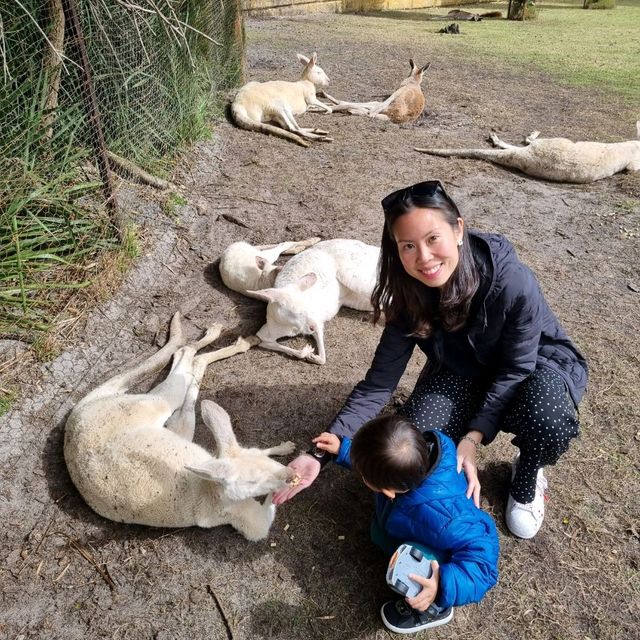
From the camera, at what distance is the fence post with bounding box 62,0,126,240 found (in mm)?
3479

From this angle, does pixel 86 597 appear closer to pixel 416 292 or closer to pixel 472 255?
pixel 416 292

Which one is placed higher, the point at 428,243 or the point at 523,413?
the point at 428,243

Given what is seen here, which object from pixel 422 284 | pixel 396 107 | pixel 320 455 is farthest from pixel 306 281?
pixel 396 107

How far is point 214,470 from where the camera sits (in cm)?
225

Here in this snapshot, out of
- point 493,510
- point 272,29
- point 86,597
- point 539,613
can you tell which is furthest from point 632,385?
point 272,29

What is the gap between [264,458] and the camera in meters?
2.39

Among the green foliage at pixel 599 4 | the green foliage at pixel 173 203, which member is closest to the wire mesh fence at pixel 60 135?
the green foliage at pixel 173 203

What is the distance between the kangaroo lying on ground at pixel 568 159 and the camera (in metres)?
5.82

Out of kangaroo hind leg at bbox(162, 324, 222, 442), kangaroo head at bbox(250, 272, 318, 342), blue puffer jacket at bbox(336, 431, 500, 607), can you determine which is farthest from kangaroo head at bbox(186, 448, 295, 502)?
kangaroo head at bbox(250, 272, 318, 342)

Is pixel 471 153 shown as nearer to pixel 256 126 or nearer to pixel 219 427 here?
pixel 256 126

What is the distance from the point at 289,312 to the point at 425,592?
77.6 inches

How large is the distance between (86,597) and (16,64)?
3.29 m

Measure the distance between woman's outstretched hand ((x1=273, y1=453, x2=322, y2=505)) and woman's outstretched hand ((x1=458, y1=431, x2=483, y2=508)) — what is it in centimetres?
58

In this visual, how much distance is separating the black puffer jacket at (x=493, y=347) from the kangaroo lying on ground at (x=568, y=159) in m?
3.88
